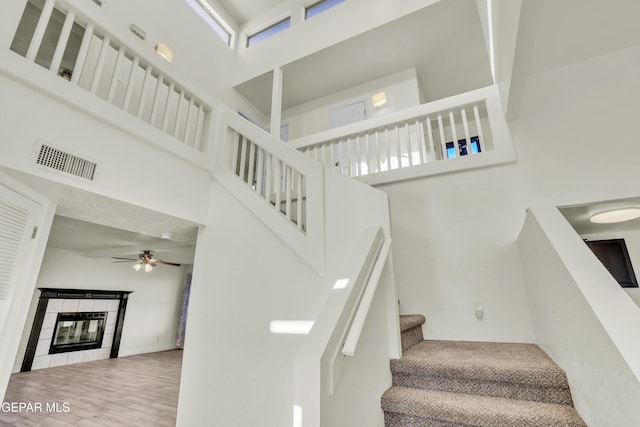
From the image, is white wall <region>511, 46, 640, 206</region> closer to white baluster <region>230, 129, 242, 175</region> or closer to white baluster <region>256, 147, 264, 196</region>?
white baluster <region>256, 147, 264, 196</region>

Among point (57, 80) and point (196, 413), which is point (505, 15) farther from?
point (196, 413)

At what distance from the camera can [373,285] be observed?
1.72 metres

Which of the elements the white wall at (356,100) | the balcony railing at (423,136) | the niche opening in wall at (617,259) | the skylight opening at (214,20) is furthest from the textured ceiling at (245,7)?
the niche opening in wall at (617,259)

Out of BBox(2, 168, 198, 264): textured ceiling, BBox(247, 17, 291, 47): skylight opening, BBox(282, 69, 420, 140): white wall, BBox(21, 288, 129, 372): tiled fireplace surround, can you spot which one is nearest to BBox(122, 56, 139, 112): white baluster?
BBox(2, 168, 198, 264): textured ceiling

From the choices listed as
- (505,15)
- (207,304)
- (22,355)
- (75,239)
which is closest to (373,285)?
(207,304)

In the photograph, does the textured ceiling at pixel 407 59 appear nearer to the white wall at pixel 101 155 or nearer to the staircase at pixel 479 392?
the white wall at pixel 101 155

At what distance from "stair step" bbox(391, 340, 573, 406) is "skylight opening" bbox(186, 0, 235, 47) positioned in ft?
21.3

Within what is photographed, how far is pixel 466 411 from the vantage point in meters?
1.57

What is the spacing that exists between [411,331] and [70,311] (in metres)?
7.36

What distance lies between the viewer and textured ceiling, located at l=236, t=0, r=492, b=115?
4418mm

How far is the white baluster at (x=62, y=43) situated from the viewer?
1986mm

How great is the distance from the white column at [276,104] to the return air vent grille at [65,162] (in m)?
2.96

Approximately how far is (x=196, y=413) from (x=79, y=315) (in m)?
6.01

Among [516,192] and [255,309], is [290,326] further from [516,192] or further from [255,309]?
[516,192]
